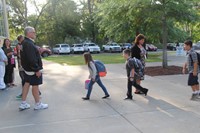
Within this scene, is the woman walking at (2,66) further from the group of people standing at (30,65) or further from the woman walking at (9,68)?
the group of people standing at (30,65)

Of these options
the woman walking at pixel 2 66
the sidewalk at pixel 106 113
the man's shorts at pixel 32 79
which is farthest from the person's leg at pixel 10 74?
the man's shorts at pixel 32 79

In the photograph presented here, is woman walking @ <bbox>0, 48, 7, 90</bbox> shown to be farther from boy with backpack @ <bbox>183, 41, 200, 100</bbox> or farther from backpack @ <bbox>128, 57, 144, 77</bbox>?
boy with backpack @ <bbox>183, 41, 200, 100</bbox>

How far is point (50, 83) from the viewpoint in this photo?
1011 centimetres

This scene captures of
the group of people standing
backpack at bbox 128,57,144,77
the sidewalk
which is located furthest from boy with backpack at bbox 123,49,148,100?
the group of people standing

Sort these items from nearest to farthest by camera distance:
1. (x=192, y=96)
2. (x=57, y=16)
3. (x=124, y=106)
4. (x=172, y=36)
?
(x=124, y=106)
(x=192, y=96)
(x=172, y=36)
(x=57, y=16)

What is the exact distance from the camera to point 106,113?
584cm

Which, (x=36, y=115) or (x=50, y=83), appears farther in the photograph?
(x=50, y=83)

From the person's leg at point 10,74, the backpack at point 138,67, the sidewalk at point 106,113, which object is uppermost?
the backpack at point 138,67

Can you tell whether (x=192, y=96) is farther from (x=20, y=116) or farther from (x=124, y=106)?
(x=20, y=116)

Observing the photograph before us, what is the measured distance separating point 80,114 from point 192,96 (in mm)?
2881

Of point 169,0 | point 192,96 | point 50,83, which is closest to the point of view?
point 192,96

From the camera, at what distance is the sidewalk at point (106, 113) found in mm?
4926

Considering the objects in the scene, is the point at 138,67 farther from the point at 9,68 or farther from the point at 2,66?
the point at 9,68

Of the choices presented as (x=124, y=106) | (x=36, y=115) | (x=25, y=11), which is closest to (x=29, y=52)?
(x=36, y=115)
